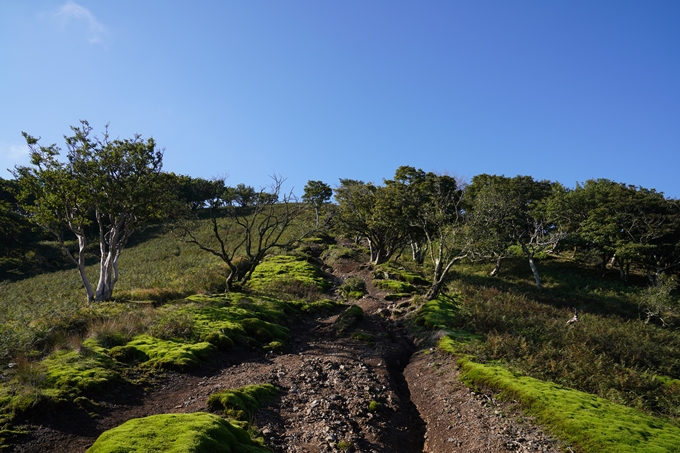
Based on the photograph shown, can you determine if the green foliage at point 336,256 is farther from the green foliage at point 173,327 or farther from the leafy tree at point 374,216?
the green foliage at point 173,327

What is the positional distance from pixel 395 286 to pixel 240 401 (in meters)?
23.7

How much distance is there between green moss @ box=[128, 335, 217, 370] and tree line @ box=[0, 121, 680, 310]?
12035mm

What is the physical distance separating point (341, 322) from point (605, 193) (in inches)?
1742

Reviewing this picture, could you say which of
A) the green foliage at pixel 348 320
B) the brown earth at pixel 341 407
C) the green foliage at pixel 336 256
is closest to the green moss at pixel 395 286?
the green foliage at pixel 348 320

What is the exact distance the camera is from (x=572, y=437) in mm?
9070

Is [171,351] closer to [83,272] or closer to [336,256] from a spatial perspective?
[83,272]

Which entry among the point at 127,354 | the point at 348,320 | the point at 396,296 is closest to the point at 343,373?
the point at 348,320

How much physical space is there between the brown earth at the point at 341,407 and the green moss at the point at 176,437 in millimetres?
1521

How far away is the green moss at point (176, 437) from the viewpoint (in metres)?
6.14

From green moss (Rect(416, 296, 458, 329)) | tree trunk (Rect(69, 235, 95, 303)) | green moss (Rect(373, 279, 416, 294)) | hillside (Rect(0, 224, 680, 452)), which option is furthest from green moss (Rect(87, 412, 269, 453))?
green moss (Rect(373, 279, 416, 294))

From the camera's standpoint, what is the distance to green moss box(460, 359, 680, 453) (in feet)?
28.5

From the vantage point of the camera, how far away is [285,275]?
1436 inches

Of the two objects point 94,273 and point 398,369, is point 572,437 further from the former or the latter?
point 94,273

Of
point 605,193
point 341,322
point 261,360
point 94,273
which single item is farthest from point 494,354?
point 94,273
